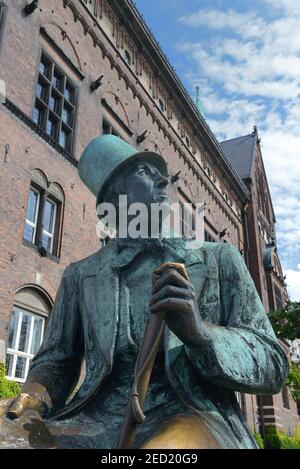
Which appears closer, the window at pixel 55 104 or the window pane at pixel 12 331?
the window pane at pixel 12 331

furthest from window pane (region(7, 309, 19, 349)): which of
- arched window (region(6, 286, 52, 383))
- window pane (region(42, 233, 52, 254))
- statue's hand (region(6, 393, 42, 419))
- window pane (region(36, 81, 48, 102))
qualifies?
statue's hand (region(6, 393, 42, 419))

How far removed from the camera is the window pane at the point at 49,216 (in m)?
13.5

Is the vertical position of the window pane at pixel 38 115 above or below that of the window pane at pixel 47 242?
above

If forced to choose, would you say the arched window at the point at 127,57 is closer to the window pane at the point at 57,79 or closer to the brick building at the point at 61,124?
the brick building at the point at 61,124

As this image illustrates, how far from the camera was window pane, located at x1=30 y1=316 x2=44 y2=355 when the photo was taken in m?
12.0

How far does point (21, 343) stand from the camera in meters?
11.7

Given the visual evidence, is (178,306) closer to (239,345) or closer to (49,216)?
(239,345)

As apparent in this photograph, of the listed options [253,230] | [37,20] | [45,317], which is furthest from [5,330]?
[253,230]

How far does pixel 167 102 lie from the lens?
76.9 feet

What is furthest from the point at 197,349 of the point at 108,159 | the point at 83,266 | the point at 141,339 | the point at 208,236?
the point at 208,236

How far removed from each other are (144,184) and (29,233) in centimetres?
1068

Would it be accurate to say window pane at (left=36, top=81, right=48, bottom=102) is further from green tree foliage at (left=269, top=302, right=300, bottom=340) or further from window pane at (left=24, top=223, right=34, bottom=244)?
green tree foliage at (left=269, top=302, right=300, bottom=340)

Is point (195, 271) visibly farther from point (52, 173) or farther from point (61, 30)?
point (61, 30)

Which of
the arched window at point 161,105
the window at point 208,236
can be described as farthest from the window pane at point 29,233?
the window at point 208,236
